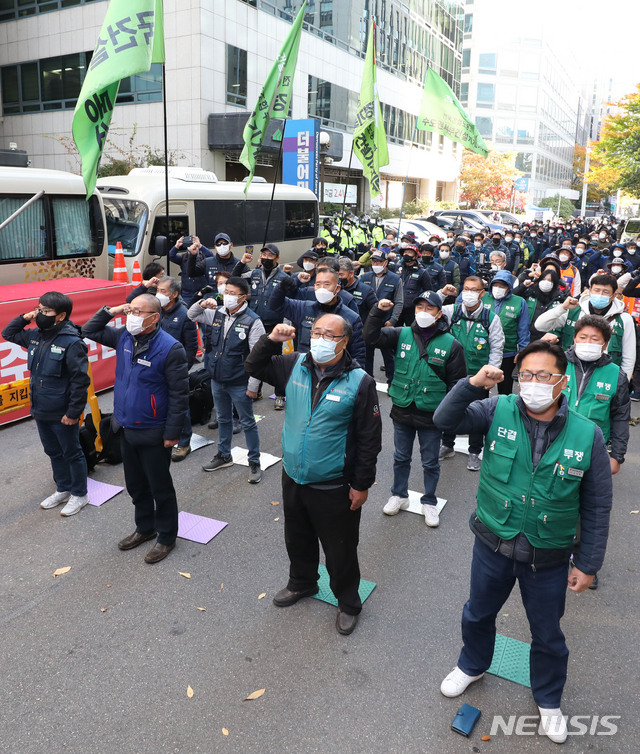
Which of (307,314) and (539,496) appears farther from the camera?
(307,314)

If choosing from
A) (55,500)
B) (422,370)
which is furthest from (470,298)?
(55,500)

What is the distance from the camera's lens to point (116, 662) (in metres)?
3.75

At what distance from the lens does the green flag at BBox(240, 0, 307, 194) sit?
8.95 metres

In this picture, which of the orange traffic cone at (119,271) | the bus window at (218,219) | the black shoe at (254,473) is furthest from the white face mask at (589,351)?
the bus window at (218,219)

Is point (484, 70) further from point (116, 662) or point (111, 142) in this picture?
point (116, 662)

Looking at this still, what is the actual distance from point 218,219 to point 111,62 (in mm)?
6513

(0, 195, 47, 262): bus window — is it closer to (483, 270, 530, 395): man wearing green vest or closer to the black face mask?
the black face mask

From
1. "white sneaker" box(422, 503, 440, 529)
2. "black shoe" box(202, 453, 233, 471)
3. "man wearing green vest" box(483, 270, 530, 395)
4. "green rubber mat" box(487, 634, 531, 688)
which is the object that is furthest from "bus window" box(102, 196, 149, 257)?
"green rubber mat" box(487, 634, 531, 688)

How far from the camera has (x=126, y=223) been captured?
38.9 feet

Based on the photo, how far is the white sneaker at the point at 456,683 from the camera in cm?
353

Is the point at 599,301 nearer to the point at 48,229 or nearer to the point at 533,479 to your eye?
the point at 533,479

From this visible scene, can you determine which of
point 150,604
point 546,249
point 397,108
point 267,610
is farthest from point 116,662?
point 397,108

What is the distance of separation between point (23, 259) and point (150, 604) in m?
6.82

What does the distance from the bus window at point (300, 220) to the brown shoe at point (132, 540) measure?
480 inches
